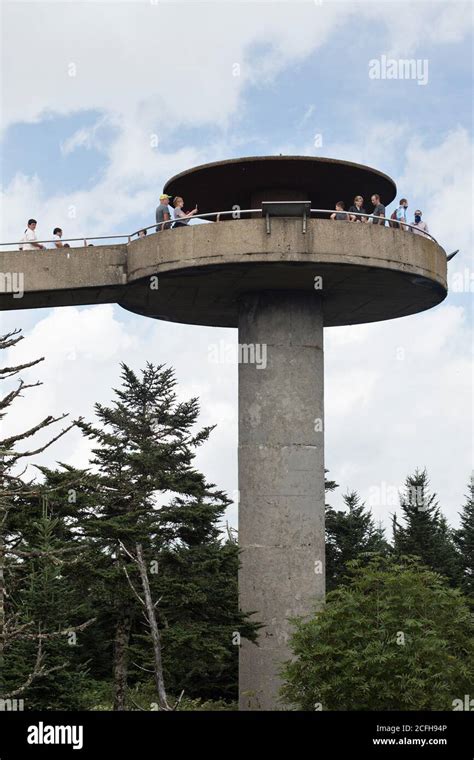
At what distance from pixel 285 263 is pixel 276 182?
13.5 ft

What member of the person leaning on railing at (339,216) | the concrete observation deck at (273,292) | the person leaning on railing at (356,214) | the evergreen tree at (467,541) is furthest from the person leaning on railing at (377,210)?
the evergreen tree at (467,541)

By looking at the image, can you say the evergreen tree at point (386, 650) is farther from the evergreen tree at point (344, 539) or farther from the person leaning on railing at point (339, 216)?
the evergreen tree at point (344, 539)

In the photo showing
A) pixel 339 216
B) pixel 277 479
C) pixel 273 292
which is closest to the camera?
pixel 339 216

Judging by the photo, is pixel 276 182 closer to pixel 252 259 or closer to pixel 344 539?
pixel 252 259

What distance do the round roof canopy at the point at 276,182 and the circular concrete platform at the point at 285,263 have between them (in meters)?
2.42

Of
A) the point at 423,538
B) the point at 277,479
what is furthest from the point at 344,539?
the point at 277,479

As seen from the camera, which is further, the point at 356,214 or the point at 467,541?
the point at 467,541

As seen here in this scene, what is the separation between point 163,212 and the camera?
30.4 m

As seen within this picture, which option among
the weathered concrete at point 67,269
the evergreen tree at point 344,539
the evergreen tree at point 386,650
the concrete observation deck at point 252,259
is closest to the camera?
the evergreen tree at point 386,650

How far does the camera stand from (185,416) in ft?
138

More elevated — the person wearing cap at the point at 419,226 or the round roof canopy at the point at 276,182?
the round roof canopy at the point at 276,182

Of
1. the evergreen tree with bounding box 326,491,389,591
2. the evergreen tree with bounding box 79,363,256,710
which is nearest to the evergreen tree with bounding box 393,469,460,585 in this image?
the evergreen tree with bounding box 326,491,389,591

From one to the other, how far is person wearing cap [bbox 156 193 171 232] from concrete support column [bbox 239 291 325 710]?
3.48 m

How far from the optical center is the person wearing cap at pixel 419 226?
1207 inches
